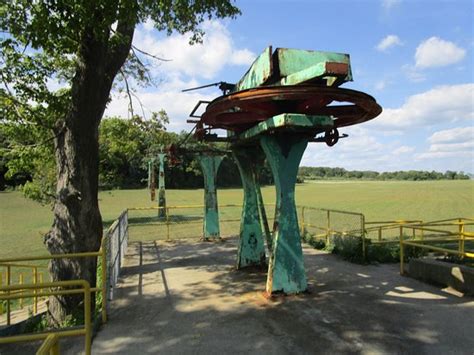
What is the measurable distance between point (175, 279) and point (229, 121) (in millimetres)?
3840

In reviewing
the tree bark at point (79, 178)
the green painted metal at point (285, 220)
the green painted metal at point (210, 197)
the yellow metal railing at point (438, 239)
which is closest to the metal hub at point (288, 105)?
the green painted metal at point (285, 220)

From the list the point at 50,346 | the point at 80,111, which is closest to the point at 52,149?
the point at 80,111

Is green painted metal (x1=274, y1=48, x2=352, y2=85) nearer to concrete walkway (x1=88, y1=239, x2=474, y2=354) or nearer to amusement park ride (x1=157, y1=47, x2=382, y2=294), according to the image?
amusement park ride (x1=157, y1=47, x2=382, y2=294)

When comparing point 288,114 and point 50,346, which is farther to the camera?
point 288,114

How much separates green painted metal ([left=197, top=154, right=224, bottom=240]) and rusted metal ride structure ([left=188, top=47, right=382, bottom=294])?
6.52 meters

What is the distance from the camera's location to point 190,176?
76438mm

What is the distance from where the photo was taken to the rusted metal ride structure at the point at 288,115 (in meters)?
6.36

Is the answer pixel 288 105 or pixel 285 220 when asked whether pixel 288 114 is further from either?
pixel 285 220

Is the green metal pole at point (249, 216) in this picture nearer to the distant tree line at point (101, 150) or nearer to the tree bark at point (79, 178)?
the distant tree line at point (101, 150)

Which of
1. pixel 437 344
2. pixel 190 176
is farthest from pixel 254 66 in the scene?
pixel 190 176

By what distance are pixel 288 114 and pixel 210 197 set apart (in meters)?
9.02

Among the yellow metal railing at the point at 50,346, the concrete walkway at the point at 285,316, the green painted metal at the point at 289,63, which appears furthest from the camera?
the green painted metal at the point at 289,63

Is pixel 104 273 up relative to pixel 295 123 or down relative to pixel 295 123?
down

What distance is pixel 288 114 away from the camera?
6668 mm
